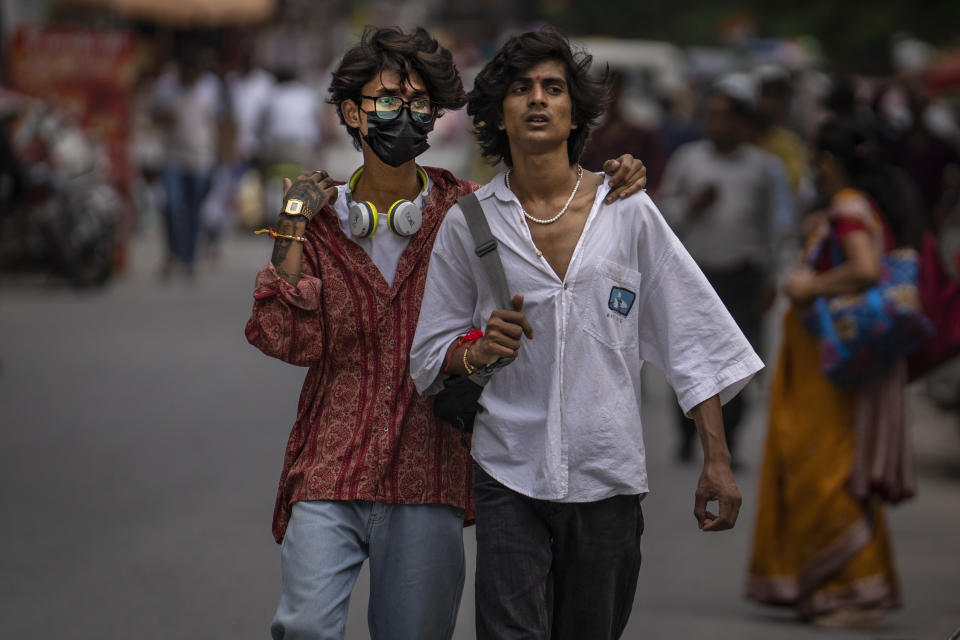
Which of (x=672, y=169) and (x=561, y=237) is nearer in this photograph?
(x=561, y=237)

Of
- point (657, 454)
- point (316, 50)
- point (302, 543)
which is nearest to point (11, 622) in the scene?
point (302, 543)

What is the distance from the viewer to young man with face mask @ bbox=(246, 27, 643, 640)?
363 centimetres

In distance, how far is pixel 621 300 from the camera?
359 centimetres

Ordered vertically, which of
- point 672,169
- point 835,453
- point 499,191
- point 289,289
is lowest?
point 835,453

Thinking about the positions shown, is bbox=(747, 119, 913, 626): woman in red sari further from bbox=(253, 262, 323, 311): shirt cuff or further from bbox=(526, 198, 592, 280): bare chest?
bbox=(253, 262, 323, 311): shirt cuff

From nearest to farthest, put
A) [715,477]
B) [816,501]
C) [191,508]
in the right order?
[715,477], [816,501], [191,508]

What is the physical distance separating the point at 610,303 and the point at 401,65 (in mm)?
792

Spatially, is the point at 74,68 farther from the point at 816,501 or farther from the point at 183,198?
the point at 816,501

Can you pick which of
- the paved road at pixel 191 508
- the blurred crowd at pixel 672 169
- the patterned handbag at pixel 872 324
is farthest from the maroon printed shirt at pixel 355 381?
the patterned handbag at pixel 872 324

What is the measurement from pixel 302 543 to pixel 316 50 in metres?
45.5

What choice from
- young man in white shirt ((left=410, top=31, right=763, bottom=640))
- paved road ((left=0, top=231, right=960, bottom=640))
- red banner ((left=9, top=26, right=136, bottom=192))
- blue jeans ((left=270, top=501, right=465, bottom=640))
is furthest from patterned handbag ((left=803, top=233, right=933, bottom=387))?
red banner ((left=9, top=26, right=136, bottom=192))

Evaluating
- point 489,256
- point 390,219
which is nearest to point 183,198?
point 390,219

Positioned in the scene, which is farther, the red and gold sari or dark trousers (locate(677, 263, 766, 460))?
dark trousers (locate(677, 263, 766, 460))

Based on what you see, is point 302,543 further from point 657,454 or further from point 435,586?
point 657,454
